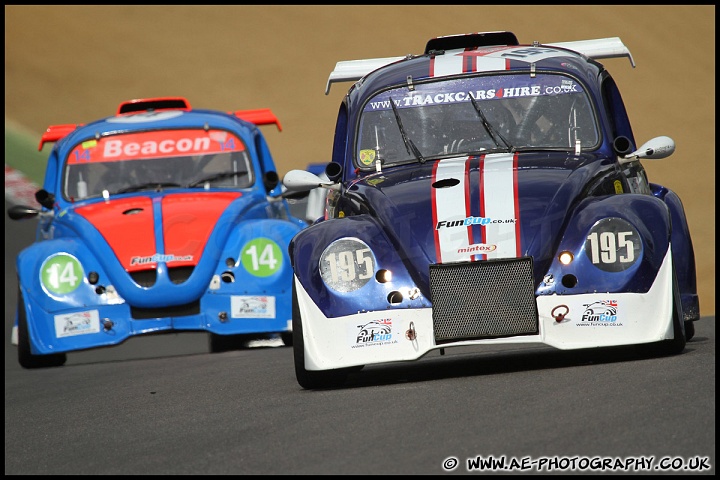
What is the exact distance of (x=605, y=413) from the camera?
492 cm

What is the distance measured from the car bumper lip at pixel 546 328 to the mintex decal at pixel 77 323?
4.01 m

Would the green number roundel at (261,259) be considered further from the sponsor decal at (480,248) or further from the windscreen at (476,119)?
the sponsor decal at (480,248)

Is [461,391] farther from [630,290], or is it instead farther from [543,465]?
[543,465]

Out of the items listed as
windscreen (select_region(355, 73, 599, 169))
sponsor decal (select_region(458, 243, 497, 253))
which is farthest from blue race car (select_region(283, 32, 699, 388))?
windscreen (select_region(355, 73, 599, 169))

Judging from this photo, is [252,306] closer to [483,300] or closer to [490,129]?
[490,129]

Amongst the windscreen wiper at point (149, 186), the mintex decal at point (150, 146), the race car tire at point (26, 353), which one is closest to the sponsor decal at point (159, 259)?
the race car tire at point (26, 353)

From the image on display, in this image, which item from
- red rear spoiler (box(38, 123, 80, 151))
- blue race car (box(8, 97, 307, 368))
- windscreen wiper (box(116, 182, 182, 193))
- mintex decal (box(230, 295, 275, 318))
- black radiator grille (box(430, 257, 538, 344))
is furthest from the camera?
red rear spoiler (box(38, 123, 80, 151))

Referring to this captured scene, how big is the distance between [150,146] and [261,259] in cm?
189

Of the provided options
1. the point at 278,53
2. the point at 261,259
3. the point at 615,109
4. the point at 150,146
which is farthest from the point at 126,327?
the point at 278,53

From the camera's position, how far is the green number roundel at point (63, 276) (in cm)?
1016

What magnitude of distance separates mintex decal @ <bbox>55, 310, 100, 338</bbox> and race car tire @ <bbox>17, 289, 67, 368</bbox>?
312 mm

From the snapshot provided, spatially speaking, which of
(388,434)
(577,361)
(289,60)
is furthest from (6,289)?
(289,60)

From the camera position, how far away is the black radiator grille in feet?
20.7

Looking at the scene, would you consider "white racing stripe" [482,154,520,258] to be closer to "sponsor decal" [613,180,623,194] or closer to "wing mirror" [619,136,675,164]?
"sponsor decal" [613,180,623,194]
